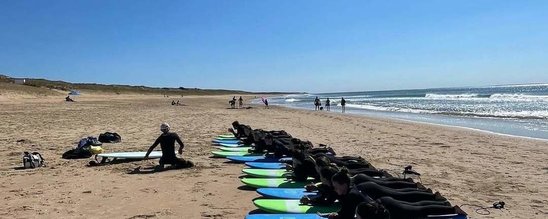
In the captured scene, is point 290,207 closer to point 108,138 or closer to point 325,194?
point 325,194

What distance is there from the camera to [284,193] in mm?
7266

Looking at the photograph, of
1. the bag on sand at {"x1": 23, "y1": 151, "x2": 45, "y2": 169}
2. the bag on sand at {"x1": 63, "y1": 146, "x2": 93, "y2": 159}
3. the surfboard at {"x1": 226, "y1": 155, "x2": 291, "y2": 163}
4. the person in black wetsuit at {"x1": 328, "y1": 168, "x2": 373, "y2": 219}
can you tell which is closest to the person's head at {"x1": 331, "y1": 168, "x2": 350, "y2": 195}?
the person in black wetsuit at {"x1": 328, "y1": 168, "x2": 373, "y2": 219}

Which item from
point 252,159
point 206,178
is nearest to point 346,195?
point 206,178

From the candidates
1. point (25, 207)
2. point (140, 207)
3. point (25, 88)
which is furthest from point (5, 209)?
point (25, 88)

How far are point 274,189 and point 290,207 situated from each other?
1.05 metres

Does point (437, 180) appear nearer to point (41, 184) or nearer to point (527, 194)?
point (527, 194)

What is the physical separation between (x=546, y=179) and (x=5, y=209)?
31.8ft

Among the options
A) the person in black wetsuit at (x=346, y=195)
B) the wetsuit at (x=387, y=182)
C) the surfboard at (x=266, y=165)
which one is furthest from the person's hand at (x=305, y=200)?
the surfboard at (x=266, y=165)

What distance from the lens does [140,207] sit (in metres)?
6.97

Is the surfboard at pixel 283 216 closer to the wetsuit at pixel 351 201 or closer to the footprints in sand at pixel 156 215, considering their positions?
the wetsuit at pixel 351 201

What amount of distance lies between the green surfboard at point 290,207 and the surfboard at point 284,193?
324 millimetres

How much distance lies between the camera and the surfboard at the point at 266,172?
8752 millimetres

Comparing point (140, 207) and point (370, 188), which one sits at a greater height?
point (370, 188)

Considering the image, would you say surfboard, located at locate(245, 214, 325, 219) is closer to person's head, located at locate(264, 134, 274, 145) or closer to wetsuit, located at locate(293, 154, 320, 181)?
wetsuit, located at locate(293, 154, 320, 181)
